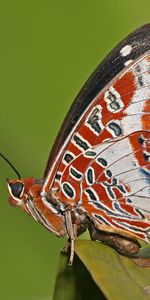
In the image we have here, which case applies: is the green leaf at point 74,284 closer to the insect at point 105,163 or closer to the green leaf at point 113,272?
the green leaf at point 113,272

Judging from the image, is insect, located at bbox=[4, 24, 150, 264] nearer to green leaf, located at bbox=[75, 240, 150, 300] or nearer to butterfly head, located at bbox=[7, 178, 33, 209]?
butterfly head, located at bbox=[7, 178, 33, 209]

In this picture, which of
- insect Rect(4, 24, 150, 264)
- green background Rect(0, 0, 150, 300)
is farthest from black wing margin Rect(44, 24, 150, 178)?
green background Rect(0, 0, 150, 300)

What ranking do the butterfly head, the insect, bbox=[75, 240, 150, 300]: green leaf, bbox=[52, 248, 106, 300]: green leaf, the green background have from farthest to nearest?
the butterfly head → the insect → the green background → bbox=[52, 248, 106, 300]: green leaf → bbox=[75, 240, 150, 300]: green leaf

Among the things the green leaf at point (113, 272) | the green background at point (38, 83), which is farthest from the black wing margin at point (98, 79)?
the green leaf at point (113, 272)

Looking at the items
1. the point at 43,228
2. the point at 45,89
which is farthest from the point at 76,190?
the point at 45,89

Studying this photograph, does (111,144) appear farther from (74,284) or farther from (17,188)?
(74,284)

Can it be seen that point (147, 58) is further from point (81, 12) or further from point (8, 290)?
point (8, 290)
